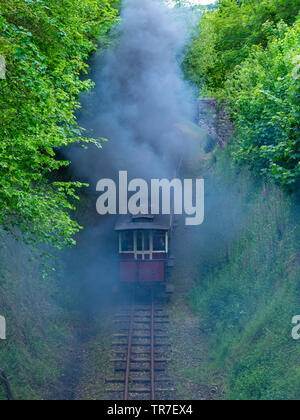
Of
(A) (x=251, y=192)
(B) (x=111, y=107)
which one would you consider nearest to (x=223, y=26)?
(B) (x=111, y=107)

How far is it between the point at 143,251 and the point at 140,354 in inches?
167

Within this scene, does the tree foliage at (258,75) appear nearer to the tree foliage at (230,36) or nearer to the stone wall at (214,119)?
the tree foliage at (230,36)

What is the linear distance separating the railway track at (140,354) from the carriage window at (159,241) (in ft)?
6.45

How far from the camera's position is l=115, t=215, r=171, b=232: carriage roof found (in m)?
14.6

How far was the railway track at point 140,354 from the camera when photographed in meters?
9.72

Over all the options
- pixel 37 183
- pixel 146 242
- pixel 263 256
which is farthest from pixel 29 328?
pixel 263 256

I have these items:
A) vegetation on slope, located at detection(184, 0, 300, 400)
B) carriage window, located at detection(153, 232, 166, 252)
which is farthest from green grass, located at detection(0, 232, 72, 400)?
vegetation on slope, located at detection(184, 0, 300, 400)

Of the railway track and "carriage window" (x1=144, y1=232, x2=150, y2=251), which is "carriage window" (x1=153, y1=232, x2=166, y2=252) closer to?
"carriage window" (x1=144, y1=232, x2=150, y2=251)

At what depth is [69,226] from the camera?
7805 mm

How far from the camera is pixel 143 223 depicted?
48.8ft

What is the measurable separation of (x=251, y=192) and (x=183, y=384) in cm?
768

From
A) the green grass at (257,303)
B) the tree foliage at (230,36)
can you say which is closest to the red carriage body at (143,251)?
the green grass at (257,303)
